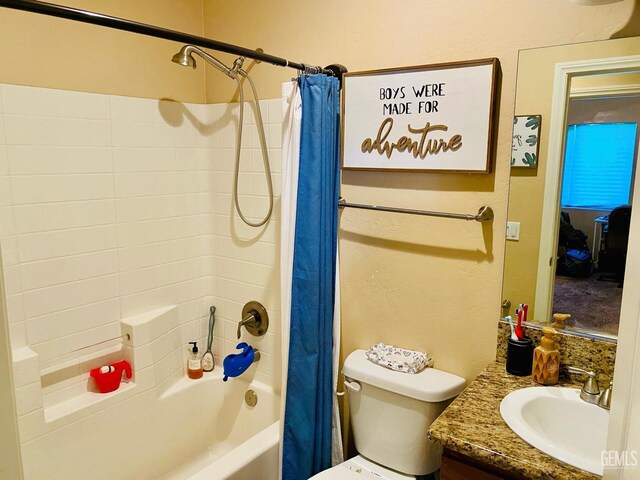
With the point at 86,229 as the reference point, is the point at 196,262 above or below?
below

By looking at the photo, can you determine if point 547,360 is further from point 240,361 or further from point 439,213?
point 240,361

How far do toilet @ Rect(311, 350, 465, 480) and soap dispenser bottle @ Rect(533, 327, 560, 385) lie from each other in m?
0.30

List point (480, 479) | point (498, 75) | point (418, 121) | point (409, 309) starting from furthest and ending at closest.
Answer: point (409, 309) → point (418, 121) → point (498, 75) → point (480, 479)

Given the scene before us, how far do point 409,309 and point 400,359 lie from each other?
205 millimetres

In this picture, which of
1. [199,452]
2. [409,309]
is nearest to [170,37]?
[409,309]

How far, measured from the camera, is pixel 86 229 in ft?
6.50

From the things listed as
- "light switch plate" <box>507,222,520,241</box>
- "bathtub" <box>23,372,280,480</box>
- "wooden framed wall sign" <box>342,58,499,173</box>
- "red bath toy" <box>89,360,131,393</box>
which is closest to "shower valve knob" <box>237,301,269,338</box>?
"bathtub" <box>23,372,280,480</box>

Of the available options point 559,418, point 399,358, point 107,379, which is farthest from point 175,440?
point 559,418

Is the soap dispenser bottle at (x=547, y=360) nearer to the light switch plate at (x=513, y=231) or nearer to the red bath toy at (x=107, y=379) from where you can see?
the light switch plate at (x=513, y=231)

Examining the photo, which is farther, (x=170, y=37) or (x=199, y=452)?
(x=199, y=452)

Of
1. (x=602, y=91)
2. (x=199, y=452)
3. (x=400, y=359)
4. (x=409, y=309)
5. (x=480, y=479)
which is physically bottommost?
(x=199, y=452)

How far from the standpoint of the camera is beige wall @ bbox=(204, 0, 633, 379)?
1.55m

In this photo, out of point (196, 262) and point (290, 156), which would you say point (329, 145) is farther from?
point (196, 262)

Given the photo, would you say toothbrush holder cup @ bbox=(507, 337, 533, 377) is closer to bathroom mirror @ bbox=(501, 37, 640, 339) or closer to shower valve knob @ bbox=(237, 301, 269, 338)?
bathroom mirror @ bbox=(501, 37, 640, 339)
